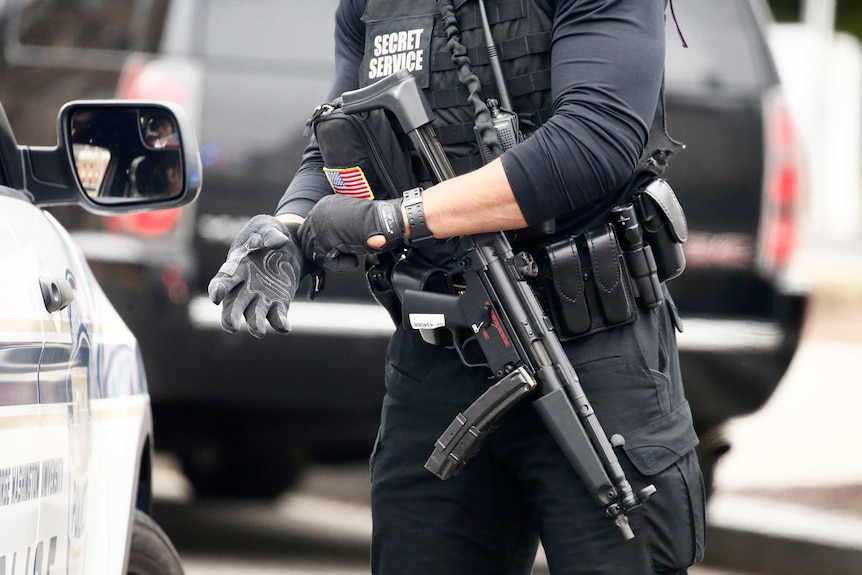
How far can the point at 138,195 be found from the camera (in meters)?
2.35

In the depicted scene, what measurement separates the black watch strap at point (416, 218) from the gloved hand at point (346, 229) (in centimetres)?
2

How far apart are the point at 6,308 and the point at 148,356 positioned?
2340 mm

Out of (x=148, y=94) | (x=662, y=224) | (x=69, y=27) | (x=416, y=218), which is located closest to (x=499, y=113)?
(x=416, y=218)

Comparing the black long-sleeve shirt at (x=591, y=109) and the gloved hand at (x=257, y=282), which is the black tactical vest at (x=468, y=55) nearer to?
the black long-sleeve shirt at (x=591, y=109)

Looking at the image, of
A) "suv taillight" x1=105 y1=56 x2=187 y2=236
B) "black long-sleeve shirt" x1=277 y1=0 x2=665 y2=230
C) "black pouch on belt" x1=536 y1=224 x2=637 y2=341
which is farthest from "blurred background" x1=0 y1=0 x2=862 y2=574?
"black long-sleeve shirt" x1=277 y1=0 x2=665 y2=230

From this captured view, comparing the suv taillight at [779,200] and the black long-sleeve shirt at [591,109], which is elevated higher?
the black long-sleeve shirt at [591,109]

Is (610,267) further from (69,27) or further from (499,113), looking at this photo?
(69,27)

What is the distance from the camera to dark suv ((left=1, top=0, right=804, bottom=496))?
→ 3.97 meters

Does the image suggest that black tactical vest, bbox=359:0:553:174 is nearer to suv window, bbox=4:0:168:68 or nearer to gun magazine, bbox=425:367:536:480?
gun magazine, bbox=425:367:536:480

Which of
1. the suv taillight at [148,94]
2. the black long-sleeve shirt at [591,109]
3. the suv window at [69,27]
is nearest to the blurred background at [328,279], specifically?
the suv taillight at [148,94]

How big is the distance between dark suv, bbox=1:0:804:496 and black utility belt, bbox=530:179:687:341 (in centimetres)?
198

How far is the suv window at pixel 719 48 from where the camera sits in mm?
4199

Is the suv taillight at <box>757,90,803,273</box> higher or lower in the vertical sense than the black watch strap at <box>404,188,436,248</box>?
lower

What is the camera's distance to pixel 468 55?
2.07 meters
